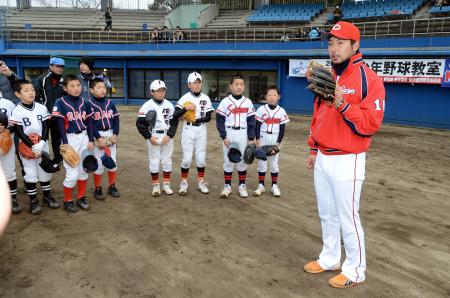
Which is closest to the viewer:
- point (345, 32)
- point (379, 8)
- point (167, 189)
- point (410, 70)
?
point (345, 32)

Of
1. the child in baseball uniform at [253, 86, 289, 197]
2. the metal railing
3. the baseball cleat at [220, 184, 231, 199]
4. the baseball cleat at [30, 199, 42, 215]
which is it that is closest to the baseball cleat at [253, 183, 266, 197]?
the child in baseball uniform at [253, 86, 289, 197]

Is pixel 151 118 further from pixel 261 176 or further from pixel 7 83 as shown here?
pixel 7 83

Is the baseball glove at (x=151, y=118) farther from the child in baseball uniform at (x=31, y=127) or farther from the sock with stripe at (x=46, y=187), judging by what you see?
the sock with stripe at (x=46, y=187)

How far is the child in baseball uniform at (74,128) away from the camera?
5469mm

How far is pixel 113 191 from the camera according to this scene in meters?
6.41

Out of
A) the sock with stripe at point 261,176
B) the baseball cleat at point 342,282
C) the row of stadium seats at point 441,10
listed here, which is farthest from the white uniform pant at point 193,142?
the row of stadium seats at point 441,10

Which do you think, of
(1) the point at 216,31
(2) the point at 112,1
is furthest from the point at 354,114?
(2) the point at 112,1

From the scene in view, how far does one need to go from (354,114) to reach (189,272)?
2341 mm

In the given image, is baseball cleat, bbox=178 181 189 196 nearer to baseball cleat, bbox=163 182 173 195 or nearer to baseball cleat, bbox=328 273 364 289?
baseball cleat, bbox=163 182 173 195

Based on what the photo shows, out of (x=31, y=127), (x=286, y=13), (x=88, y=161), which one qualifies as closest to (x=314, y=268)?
(x=88, y=161)

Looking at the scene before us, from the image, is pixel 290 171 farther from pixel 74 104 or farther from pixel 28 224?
pixel 28 224

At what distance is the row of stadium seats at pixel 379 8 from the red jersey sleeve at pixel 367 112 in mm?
18128

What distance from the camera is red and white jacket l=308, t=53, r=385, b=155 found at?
3123 mm

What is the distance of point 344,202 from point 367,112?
0.88 m
